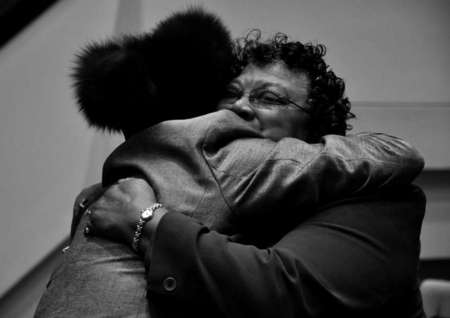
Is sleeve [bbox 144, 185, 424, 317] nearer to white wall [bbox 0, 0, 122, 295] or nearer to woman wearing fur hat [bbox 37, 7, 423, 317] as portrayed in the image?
woman wearing fur hat [bbox 37, 7, 423, 317]

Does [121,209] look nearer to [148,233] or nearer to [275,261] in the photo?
[148,233]

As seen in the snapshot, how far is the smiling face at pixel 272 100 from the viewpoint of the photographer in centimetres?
94

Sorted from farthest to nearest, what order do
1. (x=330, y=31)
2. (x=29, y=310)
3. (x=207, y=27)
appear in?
(x=330, y=31) → (x=29, y=310) → (x=207, y=27)

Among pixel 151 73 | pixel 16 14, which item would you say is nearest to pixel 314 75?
pixel 151 73

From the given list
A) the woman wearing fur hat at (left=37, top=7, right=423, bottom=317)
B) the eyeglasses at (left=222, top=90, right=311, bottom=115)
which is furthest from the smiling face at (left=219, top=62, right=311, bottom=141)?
the woman wearing fur hat at (left=37, top=7, right=423, bottom=317)

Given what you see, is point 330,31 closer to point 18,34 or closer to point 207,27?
point 18,34

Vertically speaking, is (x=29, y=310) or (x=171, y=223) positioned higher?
(x=171, y=223)

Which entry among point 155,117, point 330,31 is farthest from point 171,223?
point 330,31

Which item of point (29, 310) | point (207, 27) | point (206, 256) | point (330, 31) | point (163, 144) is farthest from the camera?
point (330, 31)

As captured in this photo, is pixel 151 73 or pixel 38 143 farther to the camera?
pixel 38 143

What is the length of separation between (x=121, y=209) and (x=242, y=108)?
30cm

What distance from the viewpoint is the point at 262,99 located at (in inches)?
37.8

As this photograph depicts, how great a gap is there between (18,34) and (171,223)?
1.12 metres

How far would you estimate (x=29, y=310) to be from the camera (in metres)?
1.55
